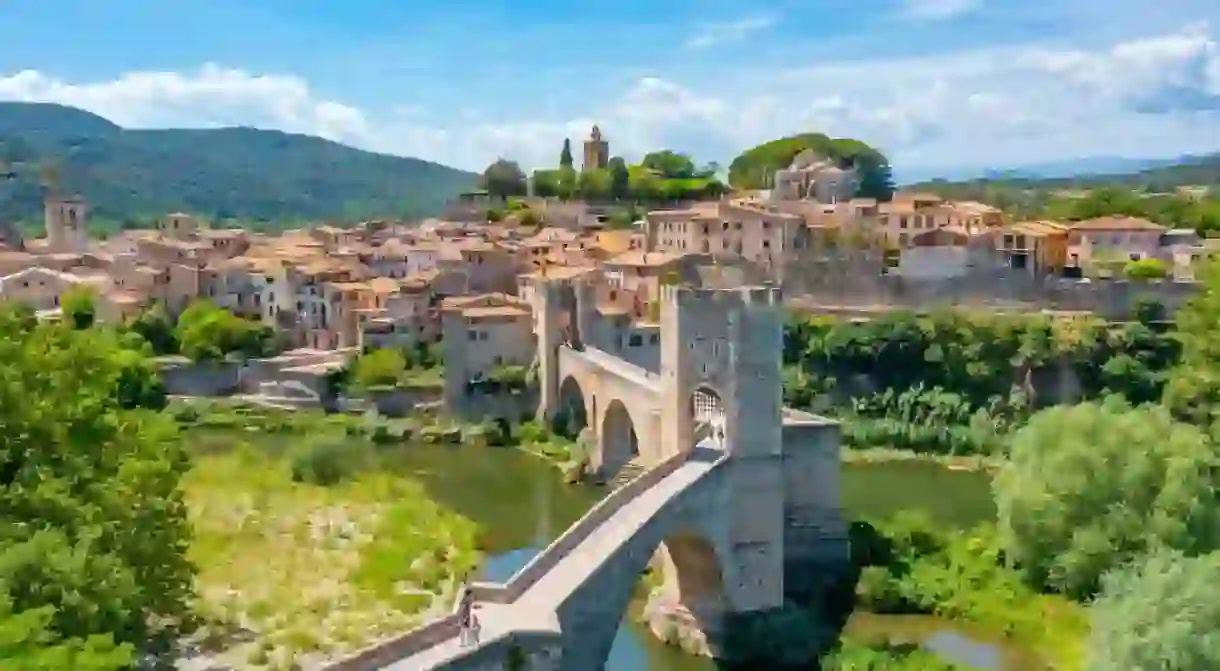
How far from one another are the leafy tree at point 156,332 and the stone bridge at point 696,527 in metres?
25.0

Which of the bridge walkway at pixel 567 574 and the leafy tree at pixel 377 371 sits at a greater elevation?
the bridge walkway at pixel 567 574

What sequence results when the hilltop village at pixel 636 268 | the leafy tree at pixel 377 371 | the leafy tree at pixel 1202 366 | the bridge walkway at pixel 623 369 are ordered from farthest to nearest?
the hilltop village at pixel 636 268
the leafy tree at pixel 377 371
the bridge walkway at pixel 623 369
the leafy tree at pixel 1202 366

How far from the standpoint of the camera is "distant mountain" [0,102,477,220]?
427 feet

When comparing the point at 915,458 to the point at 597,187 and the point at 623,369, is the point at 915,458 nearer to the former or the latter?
the point at 623,369

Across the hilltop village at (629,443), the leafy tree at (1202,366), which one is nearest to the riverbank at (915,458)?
the hilltop village at (629,443)

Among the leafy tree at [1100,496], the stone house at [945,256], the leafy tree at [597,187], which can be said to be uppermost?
the leafy tree at [597,187]

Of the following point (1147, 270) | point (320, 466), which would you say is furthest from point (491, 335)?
point (1147, 270)

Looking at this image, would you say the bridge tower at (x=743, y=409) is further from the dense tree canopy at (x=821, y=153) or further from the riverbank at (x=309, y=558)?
the dense tree canopy at (x=821, y=153)

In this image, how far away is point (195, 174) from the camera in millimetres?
163000

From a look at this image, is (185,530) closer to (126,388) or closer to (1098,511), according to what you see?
(1098,511)

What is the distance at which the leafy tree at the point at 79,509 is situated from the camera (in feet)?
35.7

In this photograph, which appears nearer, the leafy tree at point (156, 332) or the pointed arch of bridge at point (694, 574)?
the pointed arch of bridge at point (694, 574)

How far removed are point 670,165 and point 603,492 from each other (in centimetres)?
4559

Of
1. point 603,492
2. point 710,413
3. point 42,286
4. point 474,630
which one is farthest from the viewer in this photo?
point 42,286
